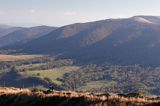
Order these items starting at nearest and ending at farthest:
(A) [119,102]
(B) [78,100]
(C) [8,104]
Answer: (A) [119,102] → (B) [78,100] → (C) [8,104]

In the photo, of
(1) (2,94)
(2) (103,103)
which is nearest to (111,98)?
(2) (103,103)

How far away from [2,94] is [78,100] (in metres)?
11.9

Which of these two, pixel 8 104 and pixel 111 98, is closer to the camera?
pixel 111 98

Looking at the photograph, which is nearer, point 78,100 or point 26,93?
point 78,100

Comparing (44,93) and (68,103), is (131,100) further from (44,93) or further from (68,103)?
(44,93)

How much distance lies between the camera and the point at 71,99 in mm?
36000

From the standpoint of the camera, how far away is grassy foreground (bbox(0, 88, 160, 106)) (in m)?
32.7

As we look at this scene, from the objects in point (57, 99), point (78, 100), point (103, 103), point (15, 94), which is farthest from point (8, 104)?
point (103, 103)

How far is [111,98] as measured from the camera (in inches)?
1326

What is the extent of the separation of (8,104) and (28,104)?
3015 mm

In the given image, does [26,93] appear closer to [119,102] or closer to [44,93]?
[44,93]

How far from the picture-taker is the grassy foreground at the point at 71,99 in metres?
32.7

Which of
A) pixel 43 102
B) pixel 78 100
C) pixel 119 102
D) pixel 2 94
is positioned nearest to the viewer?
pixel 119 102

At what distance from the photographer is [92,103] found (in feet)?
111
